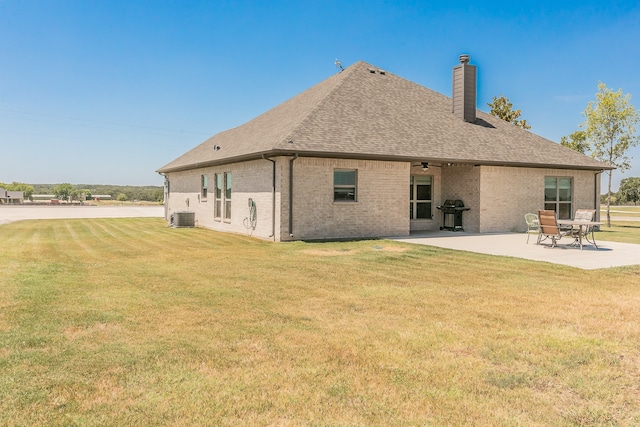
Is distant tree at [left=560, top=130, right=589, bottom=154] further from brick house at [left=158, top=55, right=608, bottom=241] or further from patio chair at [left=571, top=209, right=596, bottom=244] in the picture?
patio chair at [left=571, top=209, right=596, bottom=244]

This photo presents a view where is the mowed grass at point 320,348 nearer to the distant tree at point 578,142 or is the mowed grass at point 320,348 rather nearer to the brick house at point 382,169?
the brick house at point 382,169

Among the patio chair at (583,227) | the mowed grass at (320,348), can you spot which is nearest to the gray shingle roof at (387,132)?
the patio chair at (583,227)

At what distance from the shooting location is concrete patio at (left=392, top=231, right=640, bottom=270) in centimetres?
1073

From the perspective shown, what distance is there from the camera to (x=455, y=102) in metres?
21.9

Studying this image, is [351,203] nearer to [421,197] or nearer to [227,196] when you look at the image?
[421,197]

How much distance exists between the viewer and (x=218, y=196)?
71.4 feet

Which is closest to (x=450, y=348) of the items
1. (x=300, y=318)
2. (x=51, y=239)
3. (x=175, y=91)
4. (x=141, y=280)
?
(x=300, y=318)

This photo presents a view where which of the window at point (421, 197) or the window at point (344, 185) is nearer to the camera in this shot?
the window at point (344, 185)

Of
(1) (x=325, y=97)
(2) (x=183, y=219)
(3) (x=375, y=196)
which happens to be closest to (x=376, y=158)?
(3) (x=375, y=196)

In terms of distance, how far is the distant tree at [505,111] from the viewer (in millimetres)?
36625

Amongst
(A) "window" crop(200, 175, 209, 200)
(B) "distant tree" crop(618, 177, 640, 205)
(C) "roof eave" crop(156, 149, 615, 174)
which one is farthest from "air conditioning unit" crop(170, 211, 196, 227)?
(B) "distant tree" crop(618, 177, 640, 205)

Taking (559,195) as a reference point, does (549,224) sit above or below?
below

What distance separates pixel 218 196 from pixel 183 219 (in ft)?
10.3

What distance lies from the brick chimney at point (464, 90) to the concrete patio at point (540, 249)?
708 centimetres
